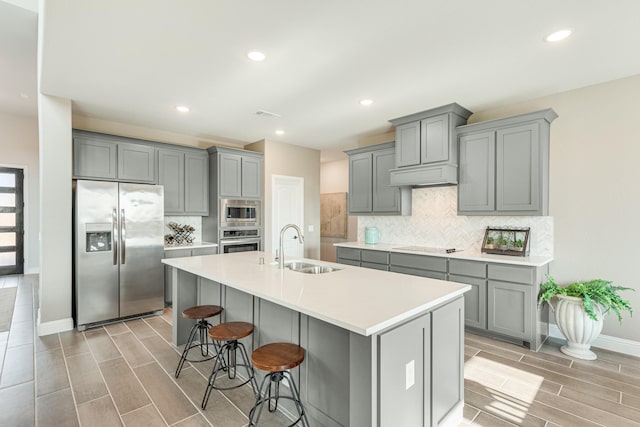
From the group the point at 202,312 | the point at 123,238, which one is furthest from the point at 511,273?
the point at 123,238

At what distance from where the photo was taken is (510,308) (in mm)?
3281

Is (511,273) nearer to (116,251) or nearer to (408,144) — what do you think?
(408,144)

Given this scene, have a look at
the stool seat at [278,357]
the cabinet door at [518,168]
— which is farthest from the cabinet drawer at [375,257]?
the stool seat at [278,357]

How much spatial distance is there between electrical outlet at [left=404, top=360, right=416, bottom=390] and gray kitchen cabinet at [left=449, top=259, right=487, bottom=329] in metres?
2.18

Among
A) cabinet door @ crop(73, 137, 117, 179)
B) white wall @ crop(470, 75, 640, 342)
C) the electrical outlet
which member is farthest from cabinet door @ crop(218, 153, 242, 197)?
white wall @ crop(470, 75, 640, 342)

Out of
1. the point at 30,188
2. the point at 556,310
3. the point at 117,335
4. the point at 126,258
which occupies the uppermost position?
the point at 30,188

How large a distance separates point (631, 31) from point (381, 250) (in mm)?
3168

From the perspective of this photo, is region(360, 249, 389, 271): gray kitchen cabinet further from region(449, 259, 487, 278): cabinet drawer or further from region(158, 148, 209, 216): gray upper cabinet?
region(158, 148, 209, 216): gray upper cabinet

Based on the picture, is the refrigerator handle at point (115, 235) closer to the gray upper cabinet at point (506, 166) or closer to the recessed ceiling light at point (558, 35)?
the gray upper cabinet at point (506, 166)

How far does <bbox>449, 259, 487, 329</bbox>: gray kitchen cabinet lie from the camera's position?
3.46 m

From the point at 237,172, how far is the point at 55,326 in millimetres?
3105

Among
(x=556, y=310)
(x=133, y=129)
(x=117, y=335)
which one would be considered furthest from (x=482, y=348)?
(x=133, y=129)

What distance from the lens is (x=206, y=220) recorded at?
541 centimetres

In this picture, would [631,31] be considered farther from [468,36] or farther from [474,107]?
[474,107]
